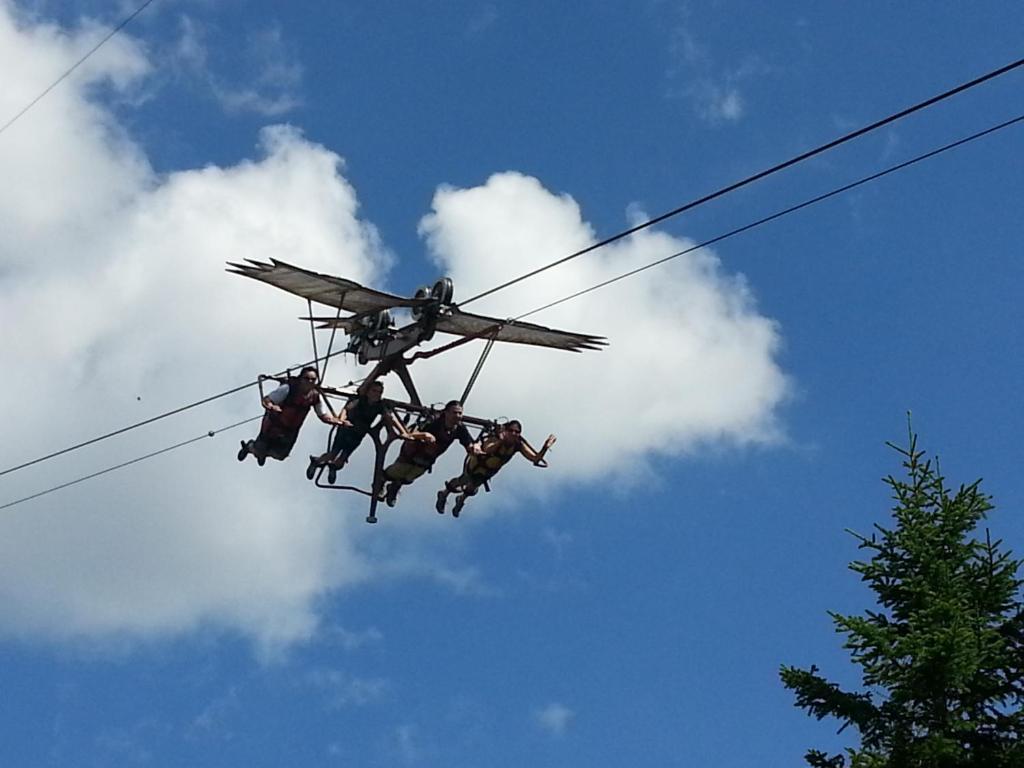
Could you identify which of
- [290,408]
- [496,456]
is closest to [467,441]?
[496,456]

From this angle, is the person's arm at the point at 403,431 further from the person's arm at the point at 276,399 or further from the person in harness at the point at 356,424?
the person's arm at the point at 276,399

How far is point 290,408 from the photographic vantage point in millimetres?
16344

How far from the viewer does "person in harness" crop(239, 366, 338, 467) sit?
16.3 metres

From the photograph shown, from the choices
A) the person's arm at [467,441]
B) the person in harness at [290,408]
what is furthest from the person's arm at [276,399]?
the person's arm at [467,441]

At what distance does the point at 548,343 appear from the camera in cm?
1797

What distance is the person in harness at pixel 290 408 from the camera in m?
16.3

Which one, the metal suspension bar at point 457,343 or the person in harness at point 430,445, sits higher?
the metal suspension bar at point 457,343

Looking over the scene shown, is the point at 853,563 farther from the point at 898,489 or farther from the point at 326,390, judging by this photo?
the point at 326,390

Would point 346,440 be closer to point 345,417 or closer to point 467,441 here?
point 345,417

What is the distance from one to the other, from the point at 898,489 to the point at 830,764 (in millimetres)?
3349

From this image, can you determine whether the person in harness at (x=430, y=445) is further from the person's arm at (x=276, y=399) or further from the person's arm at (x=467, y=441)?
the person's arm at (x=276, y=399)

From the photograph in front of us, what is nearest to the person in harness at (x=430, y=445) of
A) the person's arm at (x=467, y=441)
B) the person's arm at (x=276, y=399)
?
the person's arm at (x=467, y=441)

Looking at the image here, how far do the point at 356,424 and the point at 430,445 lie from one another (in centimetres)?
83

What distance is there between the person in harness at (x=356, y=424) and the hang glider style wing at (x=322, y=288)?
79cm
